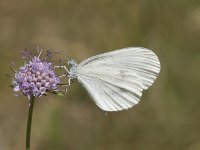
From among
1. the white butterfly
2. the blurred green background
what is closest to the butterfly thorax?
the white butterfly

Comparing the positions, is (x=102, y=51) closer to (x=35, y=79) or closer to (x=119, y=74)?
(x=119, y=74)

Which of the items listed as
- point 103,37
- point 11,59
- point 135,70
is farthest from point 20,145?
point 135,70

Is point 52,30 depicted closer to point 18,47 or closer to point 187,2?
point 18,47

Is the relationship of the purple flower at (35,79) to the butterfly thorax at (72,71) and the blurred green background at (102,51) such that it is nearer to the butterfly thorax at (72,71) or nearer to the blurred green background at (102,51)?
the butterfly thorax at (72,71)

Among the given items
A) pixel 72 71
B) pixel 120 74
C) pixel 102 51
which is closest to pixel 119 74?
pixel 120 74

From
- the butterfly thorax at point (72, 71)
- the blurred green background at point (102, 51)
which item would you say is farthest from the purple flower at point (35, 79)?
the blurred green background at point (102, 51)

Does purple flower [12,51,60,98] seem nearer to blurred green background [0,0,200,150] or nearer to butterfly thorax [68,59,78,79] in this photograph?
butterfly thorax [68,59,78,79]
